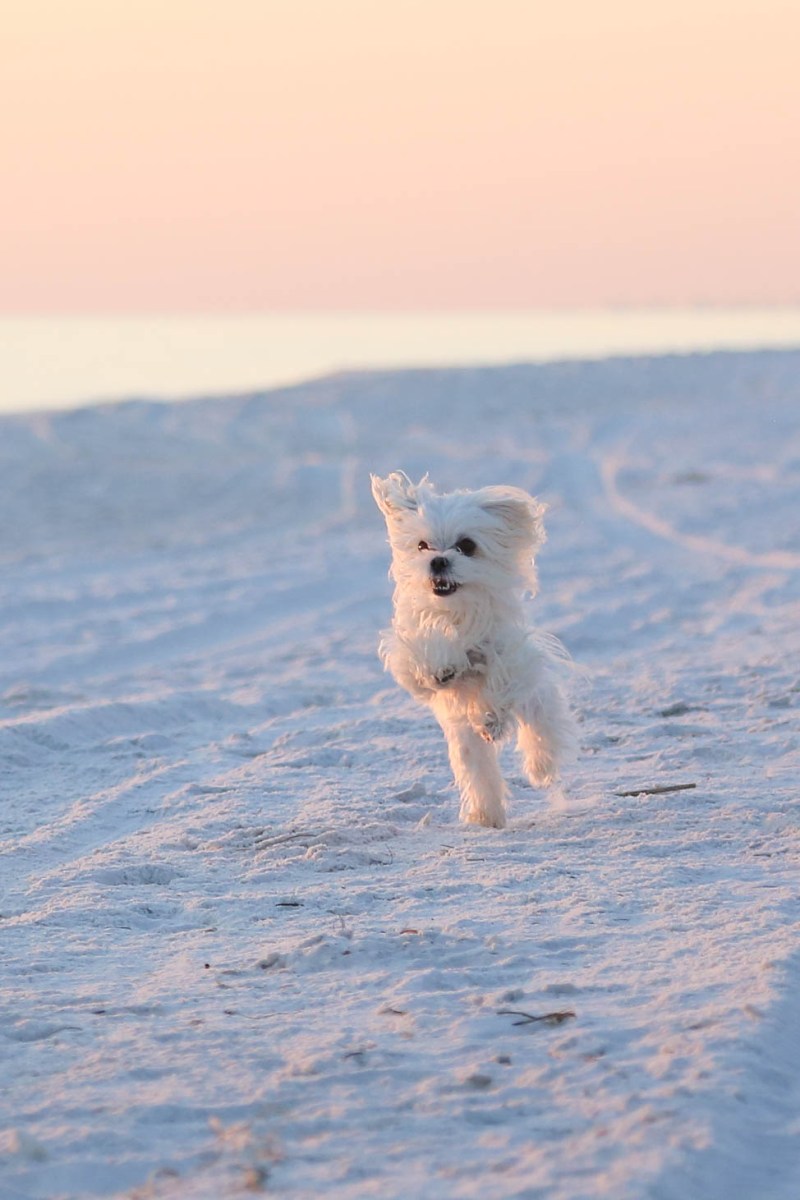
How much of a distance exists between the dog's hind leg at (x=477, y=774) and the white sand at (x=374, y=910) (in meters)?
0.11

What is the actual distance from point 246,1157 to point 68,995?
3.84ft

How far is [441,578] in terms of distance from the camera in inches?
241

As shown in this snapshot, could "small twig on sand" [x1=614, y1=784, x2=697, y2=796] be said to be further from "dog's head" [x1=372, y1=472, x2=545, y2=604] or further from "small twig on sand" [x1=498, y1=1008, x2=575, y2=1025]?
"small twig on sand" [x1=498, y1=1008, x2=575, y2=1025]

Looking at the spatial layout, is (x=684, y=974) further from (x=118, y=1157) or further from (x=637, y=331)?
(x=637, y=331)

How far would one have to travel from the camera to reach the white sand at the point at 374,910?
11.4ft

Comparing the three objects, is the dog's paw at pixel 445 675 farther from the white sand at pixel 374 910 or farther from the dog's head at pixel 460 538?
the white sand at pixel 374 910

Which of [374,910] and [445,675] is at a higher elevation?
[445,675]

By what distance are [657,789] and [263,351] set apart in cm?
5617

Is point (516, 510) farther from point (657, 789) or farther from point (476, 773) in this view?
point (657, 789)

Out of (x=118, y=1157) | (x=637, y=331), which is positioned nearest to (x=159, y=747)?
(x=118, y=1157)

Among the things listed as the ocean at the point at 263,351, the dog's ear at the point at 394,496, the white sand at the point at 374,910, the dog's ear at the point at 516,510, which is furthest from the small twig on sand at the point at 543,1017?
the ocean at the point at 263,351

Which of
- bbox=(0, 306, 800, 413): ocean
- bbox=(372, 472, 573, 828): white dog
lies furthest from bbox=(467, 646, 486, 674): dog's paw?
bbox=(0, 306, 800, 413): ocean

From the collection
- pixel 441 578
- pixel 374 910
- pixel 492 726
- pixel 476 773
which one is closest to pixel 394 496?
pixel 441 578

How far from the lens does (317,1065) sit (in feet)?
12.7
